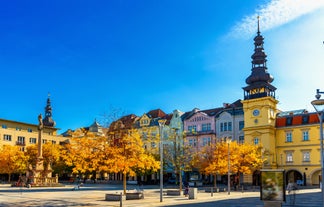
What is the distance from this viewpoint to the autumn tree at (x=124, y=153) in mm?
30000

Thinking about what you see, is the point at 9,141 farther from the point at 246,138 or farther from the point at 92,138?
the point at 92,138

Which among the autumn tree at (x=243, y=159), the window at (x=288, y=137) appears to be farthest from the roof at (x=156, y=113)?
the autumn tree at (x=243, y=159)

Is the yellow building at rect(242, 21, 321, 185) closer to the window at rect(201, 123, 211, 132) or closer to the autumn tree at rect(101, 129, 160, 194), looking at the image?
the window at rect(201, 123, 211, 132)

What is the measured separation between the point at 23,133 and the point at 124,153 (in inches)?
2818

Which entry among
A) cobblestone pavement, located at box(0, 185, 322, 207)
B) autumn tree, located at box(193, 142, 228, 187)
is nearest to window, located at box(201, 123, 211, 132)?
autumn tree, located at box(193, 142, 228, 187)

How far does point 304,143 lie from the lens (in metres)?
63.3

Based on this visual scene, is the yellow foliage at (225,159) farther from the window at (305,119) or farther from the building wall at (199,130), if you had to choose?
the building wall at (199,130)

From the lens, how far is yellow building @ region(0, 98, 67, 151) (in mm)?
89812

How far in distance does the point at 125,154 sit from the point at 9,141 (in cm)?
6823

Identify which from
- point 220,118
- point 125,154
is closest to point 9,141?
point 220,118

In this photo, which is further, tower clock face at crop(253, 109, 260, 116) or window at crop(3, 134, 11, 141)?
window at crop(3, 134, 11, 141)

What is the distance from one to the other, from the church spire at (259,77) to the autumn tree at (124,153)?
3932 centimetres

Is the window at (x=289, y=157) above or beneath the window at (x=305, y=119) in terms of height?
beneath

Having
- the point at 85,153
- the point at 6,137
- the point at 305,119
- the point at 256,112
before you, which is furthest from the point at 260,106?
the point at 6,137
